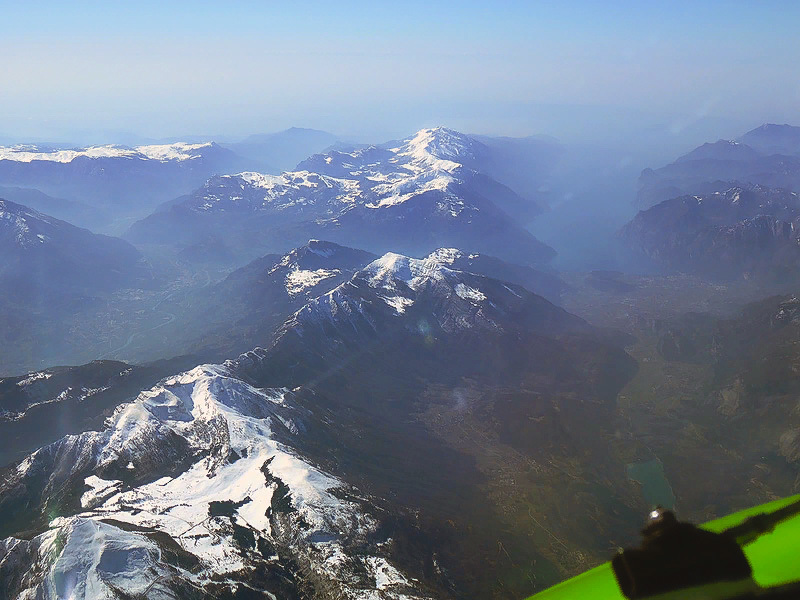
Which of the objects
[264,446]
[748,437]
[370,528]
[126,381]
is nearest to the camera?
[370,528]

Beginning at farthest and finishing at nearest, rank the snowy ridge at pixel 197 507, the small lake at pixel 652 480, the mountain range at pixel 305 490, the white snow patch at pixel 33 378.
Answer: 1. the white snow patch at pixel 33 378
2. the small lake at pixel 652 480
3. the mountain range at pixel 305 490
4. the snowy ridge at pixel 197 507

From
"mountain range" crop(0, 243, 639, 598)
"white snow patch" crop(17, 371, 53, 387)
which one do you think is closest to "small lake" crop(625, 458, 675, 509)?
"mountain range" crop(0, 243, 639, 598)

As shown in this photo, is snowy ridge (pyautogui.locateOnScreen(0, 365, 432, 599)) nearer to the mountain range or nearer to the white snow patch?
the mountain range

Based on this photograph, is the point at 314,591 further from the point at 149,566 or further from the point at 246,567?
the point at 149,566

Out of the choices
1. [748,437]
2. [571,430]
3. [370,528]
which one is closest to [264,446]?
[370,528]

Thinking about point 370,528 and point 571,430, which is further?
point 571,430

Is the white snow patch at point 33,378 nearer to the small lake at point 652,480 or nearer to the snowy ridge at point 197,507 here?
the snowy ridge at point 197,507

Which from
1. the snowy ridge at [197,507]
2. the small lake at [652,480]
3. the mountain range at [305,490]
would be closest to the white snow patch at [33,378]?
the mountain range at [305,490]
